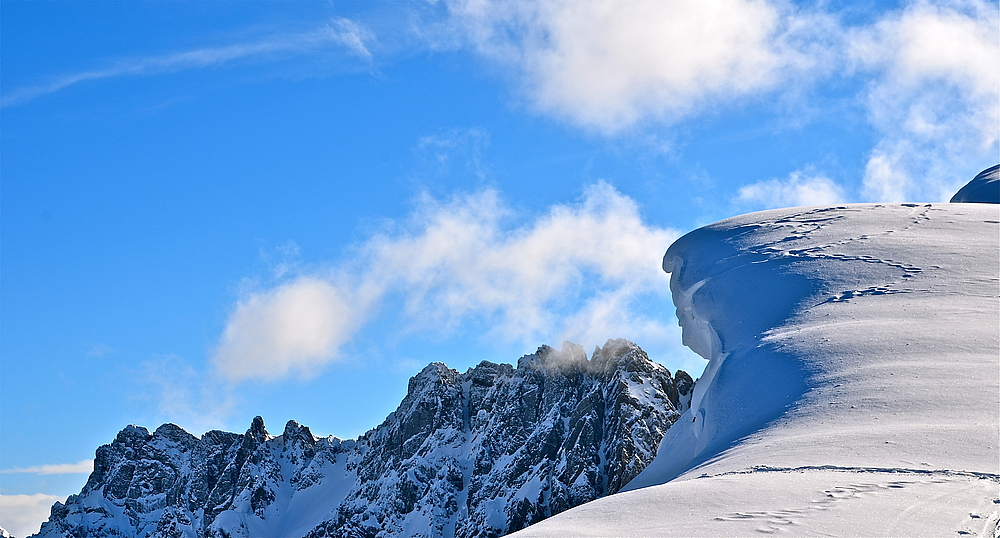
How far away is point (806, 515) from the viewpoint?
14906mm

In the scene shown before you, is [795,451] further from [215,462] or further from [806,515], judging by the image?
[215,462]

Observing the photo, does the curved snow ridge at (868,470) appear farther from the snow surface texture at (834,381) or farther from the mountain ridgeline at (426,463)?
the mountain ridgeline at (426,463)

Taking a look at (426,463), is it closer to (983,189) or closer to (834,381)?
(983,189)

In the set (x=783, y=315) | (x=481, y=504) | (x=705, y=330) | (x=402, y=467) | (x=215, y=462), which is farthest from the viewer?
(x=215, y=462)


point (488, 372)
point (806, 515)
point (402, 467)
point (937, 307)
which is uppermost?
point (488, 372)

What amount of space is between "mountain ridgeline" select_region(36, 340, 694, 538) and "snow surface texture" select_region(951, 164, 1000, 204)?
201 ft

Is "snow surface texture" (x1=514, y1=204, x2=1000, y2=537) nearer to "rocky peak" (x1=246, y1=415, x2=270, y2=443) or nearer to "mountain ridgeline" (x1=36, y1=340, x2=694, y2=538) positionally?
"mountain ridgeline" (x1=36, y1=340, x2=694, y2=538)

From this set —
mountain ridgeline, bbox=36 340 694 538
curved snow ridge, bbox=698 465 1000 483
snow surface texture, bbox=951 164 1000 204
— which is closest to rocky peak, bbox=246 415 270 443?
mountain ridgeline, bbox=36 340 694 538

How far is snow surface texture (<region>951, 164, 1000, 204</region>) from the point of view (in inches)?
1529

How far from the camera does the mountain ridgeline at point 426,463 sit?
11000 cm

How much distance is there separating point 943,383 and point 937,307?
13.3ft

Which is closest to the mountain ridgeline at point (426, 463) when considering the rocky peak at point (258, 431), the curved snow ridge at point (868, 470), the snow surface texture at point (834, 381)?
the rocky peak at point (258, 431)

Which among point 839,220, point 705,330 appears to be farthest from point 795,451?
point 839,220

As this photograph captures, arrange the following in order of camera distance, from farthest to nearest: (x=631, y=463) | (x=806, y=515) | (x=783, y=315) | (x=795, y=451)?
(x=631, y=463), (x=783, y=315), (x=795, y=451), (x=806, y=515)
